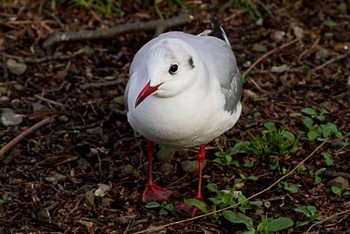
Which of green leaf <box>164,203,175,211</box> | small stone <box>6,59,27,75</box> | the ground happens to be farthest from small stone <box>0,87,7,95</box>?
green leaf <box>164,203,175,211</box>

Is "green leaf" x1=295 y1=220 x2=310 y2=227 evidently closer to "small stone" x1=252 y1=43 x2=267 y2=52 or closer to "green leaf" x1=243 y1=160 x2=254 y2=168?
"green leaf" x1=243 y1=160 x2=254 y2=168

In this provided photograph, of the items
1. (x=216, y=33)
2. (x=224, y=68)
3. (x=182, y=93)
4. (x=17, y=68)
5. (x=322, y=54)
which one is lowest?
(x=322, y=54)

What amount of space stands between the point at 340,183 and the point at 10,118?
2152 millimetres

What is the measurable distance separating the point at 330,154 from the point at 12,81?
7.58 ft

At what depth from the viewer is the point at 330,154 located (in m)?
4.68

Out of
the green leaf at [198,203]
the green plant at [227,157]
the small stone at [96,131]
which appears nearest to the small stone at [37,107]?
the small stone at [96,131]

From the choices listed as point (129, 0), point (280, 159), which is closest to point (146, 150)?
point (280, 159)

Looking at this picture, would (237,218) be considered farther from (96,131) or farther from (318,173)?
(96,131)

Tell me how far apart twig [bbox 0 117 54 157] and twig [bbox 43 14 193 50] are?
1.00 m

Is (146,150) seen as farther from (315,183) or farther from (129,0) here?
(129,0)

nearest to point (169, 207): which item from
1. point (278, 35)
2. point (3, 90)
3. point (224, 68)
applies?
point (224, 68)

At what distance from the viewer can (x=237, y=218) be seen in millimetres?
3998

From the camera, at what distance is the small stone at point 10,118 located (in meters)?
5.04

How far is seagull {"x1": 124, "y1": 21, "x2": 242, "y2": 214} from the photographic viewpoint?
3.66 meters
